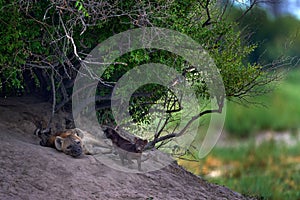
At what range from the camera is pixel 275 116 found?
10.1 ft

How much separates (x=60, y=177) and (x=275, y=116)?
4.79 metres

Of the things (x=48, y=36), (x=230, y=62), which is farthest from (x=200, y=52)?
(x=48, y=36)

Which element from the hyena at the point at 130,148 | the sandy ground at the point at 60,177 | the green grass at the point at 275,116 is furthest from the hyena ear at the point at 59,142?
the green grass at the point at 275,116

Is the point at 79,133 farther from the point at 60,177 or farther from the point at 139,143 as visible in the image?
the point at 60,177

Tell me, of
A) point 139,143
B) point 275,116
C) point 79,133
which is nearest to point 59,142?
point 79,133

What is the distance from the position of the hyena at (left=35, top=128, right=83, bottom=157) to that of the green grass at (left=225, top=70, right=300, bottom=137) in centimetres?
519

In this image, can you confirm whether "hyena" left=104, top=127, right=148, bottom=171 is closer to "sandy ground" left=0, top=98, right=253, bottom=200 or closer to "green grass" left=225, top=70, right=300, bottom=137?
"sandy ground" left=0, top=98, right=253, bottom=200

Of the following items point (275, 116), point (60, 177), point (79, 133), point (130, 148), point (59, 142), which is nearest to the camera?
point (275, 116)

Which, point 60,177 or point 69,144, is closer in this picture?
point 60,177

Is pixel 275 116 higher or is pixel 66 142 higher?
pixel 275 116

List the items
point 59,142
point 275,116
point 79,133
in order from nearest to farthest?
1. point 275,116
2. point 59,142
3. point 79,133

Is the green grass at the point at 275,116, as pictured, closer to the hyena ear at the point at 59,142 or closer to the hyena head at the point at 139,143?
the hyena head at the point at 139,143

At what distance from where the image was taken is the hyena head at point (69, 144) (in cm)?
828

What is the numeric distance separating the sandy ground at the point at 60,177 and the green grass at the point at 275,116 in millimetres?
4126
